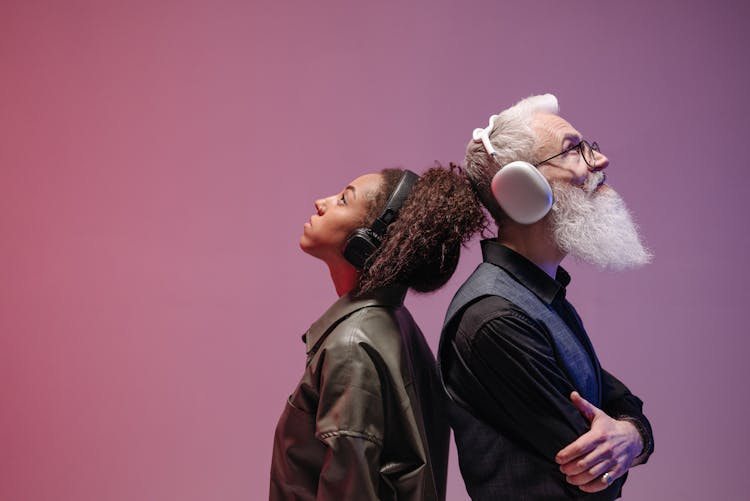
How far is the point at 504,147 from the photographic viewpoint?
5.74ft

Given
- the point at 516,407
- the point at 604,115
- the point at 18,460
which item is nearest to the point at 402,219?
the point at 516,407

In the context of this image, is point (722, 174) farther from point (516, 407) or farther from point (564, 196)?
point (516, 407)

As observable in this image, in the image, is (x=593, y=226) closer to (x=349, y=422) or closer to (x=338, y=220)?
(x=338, y=220)

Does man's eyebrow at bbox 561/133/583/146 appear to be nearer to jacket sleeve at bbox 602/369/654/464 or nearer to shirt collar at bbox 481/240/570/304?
shirt collar at bbox 481/240/570/304

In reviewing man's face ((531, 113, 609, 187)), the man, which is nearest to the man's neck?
the man

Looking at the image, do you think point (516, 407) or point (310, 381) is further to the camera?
point (310, 381)

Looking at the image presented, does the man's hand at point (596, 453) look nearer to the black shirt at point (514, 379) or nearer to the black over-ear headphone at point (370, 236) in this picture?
the black shirt at point (514, 379)

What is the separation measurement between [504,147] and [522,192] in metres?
0.13

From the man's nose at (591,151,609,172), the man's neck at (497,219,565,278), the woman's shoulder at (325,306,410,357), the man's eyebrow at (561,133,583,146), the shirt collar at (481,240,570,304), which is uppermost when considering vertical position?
the man's eyebrow at (561,133,583,146)

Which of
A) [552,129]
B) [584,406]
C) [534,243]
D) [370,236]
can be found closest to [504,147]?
[552,129]

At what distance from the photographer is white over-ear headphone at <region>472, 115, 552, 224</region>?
Result: 1.66 meters

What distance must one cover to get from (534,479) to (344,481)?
1.21 feet

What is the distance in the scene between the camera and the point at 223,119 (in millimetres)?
2693

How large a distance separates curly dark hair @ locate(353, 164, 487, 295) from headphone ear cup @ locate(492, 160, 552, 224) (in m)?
0.09
